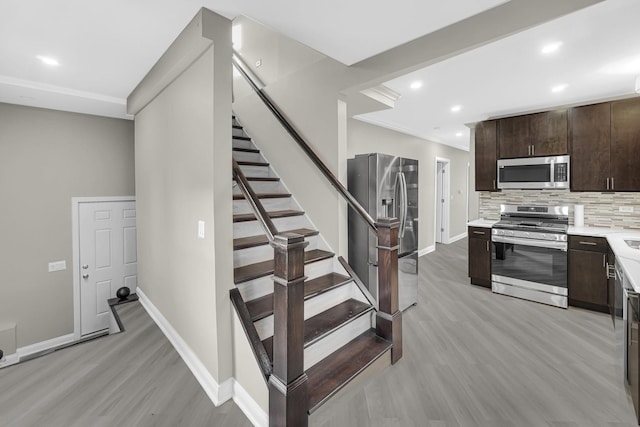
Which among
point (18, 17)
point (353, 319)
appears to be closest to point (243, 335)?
point (353, 319)

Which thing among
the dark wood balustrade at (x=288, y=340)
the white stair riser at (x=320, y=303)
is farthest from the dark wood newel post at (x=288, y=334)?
the white stair riser at (x=320, y=303)

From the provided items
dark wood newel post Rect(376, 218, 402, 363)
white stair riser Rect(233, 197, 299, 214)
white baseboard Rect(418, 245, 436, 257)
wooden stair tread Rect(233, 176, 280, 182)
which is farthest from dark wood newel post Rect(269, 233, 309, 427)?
white baseboard Rect(418, 245, 436, 257)

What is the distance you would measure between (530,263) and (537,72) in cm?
225

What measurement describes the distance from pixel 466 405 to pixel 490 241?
269cm

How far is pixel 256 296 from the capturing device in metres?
2.28

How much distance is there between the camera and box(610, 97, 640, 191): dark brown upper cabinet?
3322 millimetres

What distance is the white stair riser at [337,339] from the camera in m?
2.06

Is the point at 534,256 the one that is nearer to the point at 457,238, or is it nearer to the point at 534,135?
the point at 534,135

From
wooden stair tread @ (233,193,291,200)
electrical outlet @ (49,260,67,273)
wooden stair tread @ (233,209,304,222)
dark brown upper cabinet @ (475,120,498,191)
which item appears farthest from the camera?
dark brown upper cabinet @ (475,120,498,191)

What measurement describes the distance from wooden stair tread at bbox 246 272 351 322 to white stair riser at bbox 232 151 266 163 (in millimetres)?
1800

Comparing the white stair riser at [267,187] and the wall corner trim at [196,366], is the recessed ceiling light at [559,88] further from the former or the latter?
the wall corner trim at [196,366]

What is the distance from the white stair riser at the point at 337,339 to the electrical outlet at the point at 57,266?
3691 millimetres

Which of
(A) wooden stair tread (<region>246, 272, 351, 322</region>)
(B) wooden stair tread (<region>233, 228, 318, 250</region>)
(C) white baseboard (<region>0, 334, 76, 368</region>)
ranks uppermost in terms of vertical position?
(B) wooden stair tread (<region>233, 228, 318, 250</region>)

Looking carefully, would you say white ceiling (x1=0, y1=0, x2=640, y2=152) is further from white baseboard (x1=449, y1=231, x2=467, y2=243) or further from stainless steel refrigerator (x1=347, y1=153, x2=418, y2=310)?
white baseboard (x1=449, y1=231, x2=467, y2=243)
